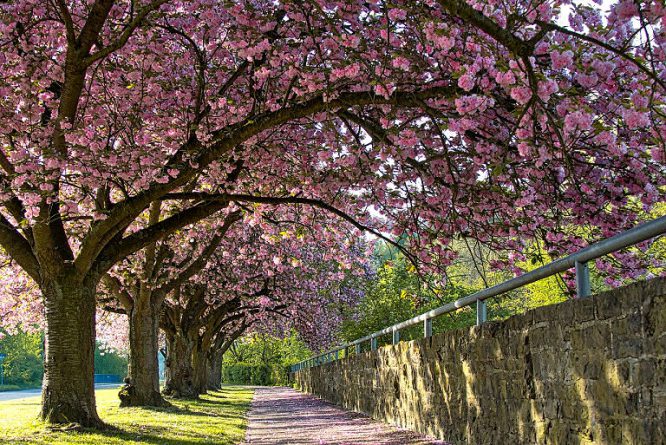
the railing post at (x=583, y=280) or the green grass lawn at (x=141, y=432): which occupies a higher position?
the railing post at (x=583, y=280)

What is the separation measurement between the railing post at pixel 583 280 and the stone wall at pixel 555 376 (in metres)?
0.09

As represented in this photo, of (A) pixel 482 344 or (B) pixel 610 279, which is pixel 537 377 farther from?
(B) pixel 610 279

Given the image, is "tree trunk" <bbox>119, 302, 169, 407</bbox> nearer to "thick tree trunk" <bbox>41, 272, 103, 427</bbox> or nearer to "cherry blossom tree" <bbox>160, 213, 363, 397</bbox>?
"cherry blossom tree" <bbox>160, 213, 363, 397</bbox>

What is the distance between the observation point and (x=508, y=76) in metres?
4.90

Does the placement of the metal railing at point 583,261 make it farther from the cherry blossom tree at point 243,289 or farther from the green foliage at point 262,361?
the green foliage at point 262,361

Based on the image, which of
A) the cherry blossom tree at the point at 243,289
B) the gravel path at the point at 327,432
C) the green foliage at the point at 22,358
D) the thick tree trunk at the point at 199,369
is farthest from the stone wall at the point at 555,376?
the green foliage at the point at 22,358

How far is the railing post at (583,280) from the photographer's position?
4.68m

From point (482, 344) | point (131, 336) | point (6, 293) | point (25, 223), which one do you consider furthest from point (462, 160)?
point (6, 293)

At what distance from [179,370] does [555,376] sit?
62.9 ft

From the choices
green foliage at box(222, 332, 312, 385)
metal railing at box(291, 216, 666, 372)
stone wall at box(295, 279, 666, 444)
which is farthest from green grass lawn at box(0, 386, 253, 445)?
green foliage at box(222, 332, 312, 385)

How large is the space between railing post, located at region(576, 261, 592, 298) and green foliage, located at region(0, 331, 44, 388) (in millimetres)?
68941

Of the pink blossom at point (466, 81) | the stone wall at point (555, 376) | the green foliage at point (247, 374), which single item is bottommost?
the green foliage at point (247, 374)

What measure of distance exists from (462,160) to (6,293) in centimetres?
1655

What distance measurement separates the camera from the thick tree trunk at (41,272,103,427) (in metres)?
9.77
